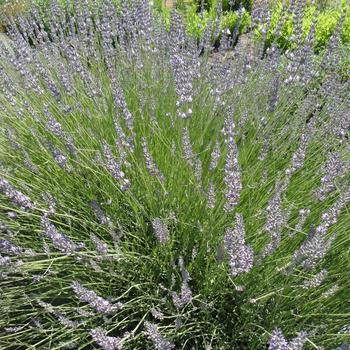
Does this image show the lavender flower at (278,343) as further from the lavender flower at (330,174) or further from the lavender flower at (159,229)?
the lavender flower at (330,174)

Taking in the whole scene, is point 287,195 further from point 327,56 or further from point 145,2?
point 145,2

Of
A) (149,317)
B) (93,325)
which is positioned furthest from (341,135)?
(93,325)

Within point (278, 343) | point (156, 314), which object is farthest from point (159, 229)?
point (278, 343)

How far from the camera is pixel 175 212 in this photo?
2.23 m

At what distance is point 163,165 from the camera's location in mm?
2510

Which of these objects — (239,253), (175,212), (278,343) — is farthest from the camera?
(175,212)

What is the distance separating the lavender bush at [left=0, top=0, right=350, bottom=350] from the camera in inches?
64.9

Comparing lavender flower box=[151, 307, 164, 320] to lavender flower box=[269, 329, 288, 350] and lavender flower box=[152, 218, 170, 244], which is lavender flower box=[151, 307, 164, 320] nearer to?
lavender flower box=[152, 218, 170, 244]

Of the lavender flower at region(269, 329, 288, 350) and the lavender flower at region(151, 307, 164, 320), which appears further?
the lavender flower at region(151, 307, 164, 320)

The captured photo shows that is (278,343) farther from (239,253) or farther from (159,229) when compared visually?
(159,229)

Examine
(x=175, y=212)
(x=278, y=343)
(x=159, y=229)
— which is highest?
(x=278, y=343)

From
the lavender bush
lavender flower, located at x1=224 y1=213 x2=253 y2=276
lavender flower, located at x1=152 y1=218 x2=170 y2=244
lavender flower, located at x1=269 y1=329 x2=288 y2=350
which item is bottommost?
the lavender bush

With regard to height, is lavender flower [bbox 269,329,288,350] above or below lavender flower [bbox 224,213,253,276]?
above

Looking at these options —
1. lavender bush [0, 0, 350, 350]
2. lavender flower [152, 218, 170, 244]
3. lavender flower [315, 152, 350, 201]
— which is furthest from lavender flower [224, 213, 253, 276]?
lavender flower [315, 152, 350, 201]
